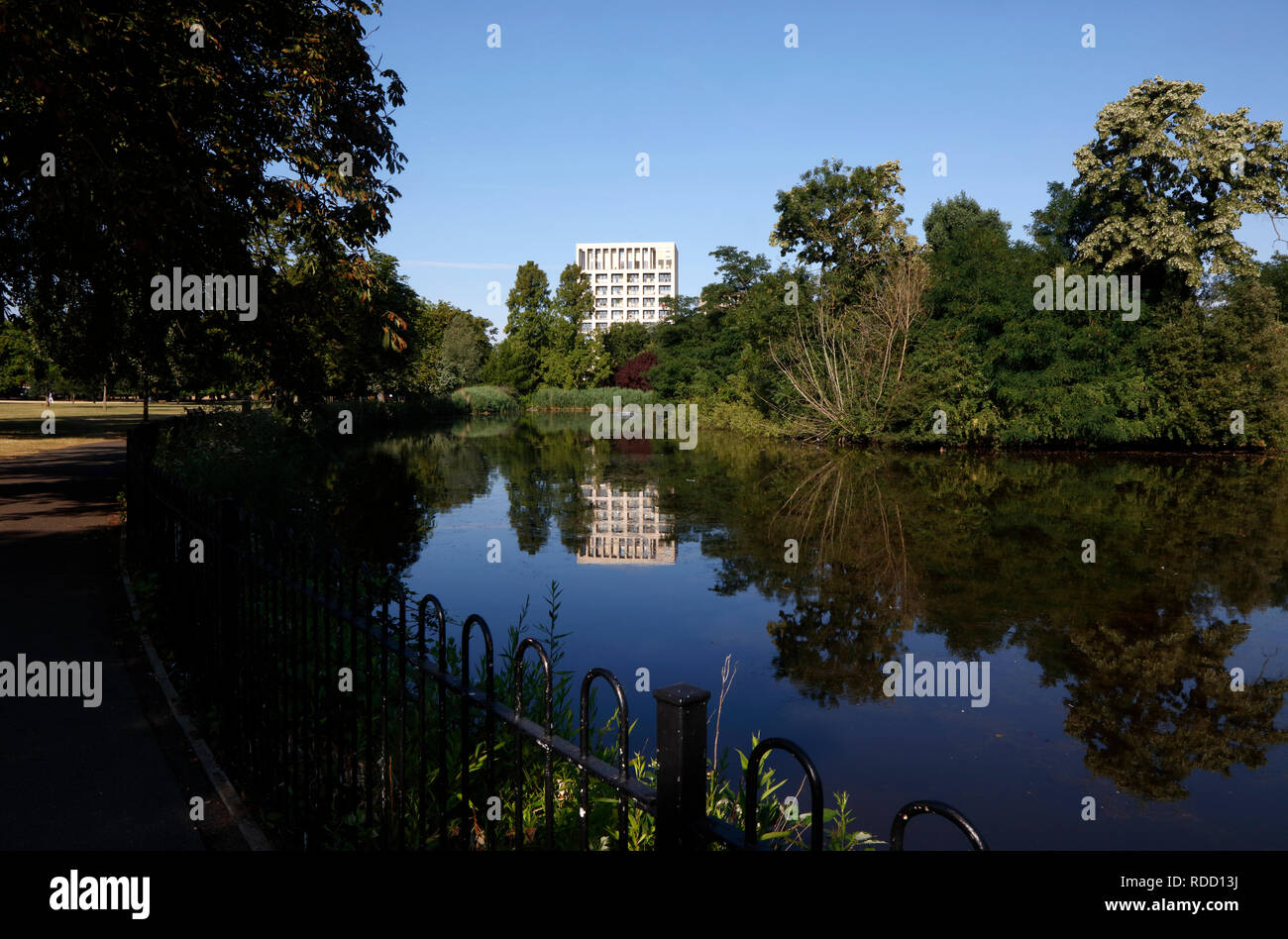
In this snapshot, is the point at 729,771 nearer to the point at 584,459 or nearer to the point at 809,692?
the point at 809,692

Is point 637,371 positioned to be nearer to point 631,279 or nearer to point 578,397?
point 578,397

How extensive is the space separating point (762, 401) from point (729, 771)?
133 feet

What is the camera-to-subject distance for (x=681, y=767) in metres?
1.89

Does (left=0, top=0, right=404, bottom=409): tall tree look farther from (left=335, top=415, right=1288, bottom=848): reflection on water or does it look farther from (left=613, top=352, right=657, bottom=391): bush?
(left=613, top=352, right=657, bottom=391): bush

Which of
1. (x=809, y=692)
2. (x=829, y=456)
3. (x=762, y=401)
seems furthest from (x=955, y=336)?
(x=809, y=692)

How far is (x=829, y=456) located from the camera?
2941 centimetres

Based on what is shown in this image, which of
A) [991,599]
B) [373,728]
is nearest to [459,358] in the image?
[991,599]

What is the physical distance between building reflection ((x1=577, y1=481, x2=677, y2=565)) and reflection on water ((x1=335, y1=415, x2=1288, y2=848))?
0.08 metres

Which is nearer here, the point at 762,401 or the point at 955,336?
the point at 955,336

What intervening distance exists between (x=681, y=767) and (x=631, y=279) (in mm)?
173626

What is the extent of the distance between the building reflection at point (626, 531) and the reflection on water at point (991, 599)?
0.25ft

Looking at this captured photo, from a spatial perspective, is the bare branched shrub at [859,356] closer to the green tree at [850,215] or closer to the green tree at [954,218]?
the green tree at [850,215]

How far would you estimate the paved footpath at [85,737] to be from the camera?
144 inches

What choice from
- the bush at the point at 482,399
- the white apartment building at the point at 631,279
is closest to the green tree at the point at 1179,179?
the bush at the point at 482,399
